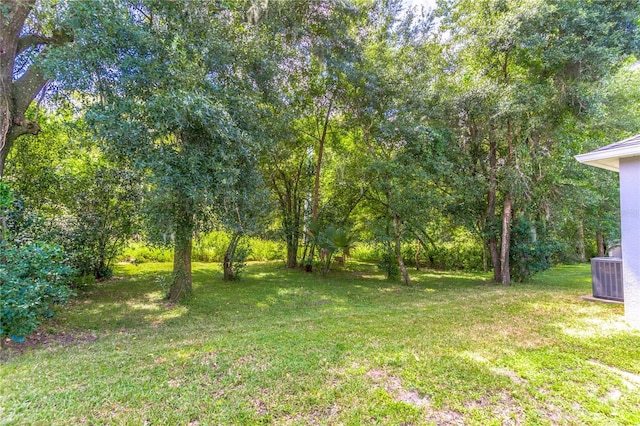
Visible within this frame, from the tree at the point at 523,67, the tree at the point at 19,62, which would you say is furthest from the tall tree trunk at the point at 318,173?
the tree at the point at 19,62

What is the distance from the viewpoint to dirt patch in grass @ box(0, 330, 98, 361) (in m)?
3.60

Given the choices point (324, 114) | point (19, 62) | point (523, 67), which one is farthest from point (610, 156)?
point (19, 62)

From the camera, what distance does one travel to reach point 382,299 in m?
6.60

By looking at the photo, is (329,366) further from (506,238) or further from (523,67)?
(523,67)

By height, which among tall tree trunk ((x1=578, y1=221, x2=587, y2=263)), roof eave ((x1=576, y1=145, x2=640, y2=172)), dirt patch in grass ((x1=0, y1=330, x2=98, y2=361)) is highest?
roof eave ((x1=576, y1=145, x2=640, y2=172))

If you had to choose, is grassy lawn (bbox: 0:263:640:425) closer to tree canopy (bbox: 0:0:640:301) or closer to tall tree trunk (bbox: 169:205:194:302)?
tall tree trunk (bbox: 169:205:194:302)

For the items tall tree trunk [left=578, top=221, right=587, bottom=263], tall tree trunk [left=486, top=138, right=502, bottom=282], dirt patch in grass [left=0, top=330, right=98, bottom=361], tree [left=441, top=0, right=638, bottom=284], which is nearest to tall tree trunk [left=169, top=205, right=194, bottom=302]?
dirt patch in grass [left=0, top=330, right=98, bottom=361]

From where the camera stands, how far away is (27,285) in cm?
356

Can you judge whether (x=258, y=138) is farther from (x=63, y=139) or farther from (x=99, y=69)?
(x=63, y=139)

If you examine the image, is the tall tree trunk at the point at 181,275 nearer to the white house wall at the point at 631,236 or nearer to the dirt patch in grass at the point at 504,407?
the dirt patch in grass at the point at 504,407

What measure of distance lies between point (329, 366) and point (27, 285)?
12.2ft

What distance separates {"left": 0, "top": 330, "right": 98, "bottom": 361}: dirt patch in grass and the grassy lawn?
0.04 metres

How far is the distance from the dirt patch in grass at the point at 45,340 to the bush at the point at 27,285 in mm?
196

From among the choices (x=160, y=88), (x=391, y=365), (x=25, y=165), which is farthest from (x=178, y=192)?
(x=25, y=165)
